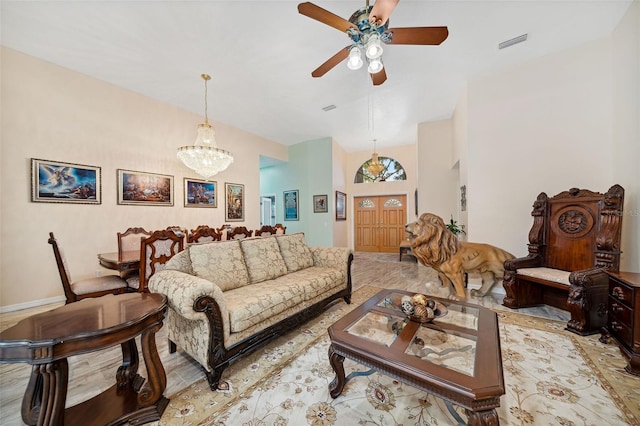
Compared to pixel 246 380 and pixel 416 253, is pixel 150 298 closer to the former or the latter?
pixel 246 380

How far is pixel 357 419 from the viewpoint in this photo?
1.31 m

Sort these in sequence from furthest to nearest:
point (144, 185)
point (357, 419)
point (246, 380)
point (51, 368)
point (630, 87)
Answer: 1. point (144, 185)
2. point (630, 87)
3. point (246, 380)
4. point (357, 419)
5. point (51, 368)

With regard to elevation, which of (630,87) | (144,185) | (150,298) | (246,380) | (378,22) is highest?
(378,22)

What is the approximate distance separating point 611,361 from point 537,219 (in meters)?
1.64

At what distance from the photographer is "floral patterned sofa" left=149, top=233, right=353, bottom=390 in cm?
155

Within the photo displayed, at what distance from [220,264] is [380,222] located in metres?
6.13

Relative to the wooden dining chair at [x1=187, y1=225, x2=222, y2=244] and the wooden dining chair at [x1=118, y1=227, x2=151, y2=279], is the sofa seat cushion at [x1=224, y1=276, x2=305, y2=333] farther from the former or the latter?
the wooden dining chair at [x1=118, y1=227, x2=151, y2=279]

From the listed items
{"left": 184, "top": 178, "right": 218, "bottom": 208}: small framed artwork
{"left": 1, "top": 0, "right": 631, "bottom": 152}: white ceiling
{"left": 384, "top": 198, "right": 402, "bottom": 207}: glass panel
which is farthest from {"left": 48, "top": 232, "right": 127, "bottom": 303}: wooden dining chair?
{"left": 384, "top": 198, "right": 402, "bottom": 207}: glass panel

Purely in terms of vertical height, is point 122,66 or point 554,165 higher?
point 122,66

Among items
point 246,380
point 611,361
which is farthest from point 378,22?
point 611,361

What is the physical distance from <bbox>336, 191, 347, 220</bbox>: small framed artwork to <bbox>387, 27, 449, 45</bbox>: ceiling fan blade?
473cm

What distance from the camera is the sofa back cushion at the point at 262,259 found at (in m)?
2.44

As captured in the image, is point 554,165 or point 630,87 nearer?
point 630,87

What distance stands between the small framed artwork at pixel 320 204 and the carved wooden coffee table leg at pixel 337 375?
4.92 m
